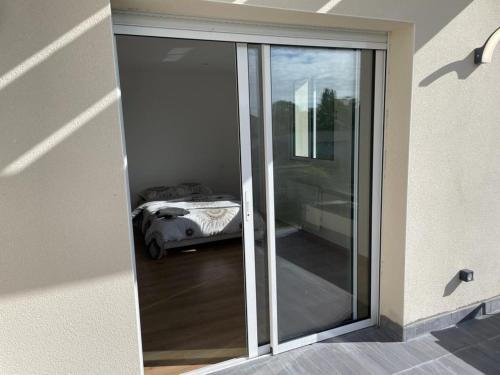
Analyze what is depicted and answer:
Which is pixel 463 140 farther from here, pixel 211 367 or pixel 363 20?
pixel 211 367

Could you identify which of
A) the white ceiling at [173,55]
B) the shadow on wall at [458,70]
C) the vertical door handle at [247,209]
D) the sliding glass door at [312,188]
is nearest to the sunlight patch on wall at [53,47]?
the sliding glass door at [312,188]

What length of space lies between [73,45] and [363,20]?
61.3 inches

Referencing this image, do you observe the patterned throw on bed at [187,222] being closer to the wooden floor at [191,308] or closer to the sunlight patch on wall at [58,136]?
the wooden floor at [191,308]

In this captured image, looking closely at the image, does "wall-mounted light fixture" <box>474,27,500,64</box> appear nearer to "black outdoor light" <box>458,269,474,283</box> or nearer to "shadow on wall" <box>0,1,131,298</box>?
"black outdoor light" <box>458,269,474,283</box>

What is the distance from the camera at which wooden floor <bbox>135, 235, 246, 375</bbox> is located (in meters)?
2.57

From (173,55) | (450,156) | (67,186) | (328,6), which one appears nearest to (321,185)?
(450,156)

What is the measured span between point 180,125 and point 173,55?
1.70m

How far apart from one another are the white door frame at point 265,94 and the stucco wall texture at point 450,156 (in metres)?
0.24

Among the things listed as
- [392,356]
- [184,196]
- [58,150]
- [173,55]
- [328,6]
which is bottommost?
[392,356]

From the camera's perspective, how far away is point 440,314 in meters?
2.79

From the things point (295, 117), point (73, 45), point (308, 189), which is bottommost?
point (308, 189)

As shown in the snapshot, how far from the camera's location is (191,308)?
10.6 ft

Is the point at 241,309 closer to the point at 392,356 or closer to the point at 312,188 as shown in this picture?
the point at 392,356

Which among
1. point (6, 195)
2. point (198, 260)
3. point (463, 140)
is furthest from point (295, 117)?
point (198, 260)
